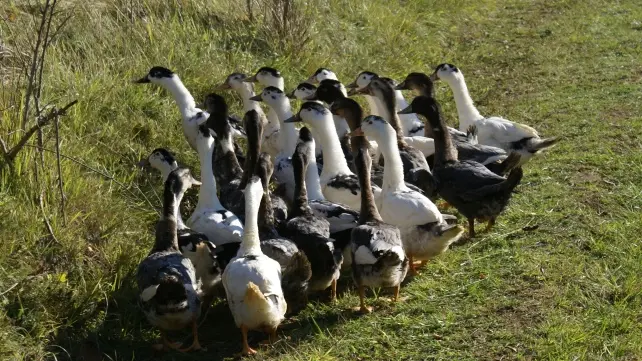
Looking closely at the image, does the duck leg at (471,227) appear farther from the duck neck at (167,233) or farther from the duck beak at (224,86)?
the duck beak at (224,86)

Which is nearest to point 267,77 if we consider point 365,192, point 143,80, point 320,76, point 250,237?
point 320,76

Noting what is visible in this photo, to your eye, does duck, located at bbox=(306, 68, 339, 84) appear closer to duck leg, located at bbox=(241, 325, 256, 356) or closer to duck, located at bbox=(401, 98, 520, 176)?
duck, located at bbox=(401, 98, 520, 176)

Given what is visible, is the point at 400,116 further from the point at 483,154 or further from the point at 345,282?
the point at 345,282

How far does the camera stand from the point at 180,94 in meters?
7.83

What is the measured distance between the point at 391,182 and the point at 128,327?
2.02 metres

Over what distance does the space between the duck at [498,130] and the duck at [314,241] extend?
2302 mm

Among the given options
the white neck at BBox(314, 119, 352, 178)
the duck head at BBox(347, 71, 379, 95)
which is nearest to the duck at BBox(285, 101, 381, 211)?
the white neck at BBox(314, 119, 352, 178)

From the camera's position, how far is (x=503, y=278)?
229 inches

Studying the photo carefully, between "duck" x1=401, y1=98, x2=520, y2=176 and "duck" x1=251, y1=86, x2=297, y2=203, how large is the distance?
1051 mm

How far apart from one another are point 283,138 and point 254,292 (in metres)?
2.92

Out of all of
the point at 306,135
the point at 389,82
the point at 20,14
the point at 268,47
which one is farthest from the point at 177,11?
the point at 306,135

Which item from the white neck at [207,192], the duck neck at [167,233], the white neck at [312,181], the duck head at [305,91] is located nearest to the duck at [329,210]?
the white neck at [312,181]

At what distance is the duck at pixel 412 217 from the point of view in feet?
19.3

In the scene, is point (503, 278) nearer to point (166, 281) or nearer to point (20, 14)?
point (166, 281)
